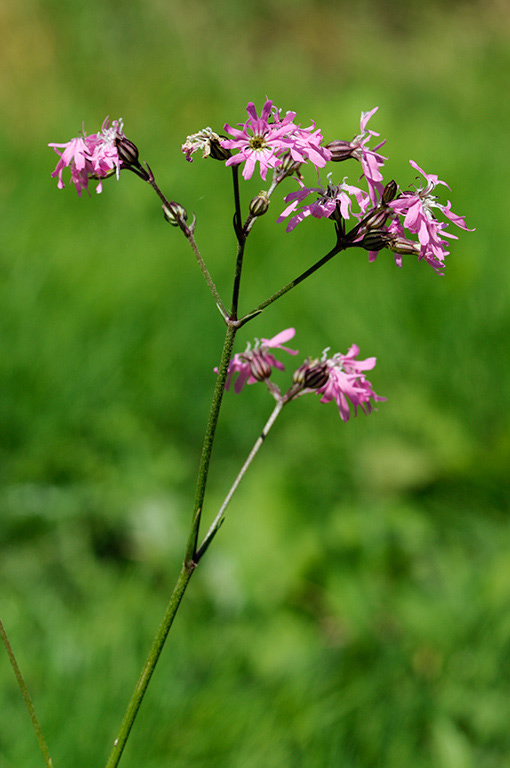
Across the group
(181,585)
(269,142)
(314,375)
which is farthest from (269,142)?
(181,585)

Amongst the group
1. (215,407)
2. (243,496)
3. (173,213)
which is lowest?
(215,407)

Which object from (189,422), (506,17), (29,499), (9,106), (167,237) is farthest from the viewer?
(506,17)

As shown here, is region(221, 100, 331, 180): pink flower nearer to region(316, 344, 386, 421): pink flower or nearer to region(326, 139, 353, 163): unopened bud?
region(326, 139, 353, 163): unopened bud

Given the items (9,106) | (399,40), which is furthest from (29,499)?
(399,40)

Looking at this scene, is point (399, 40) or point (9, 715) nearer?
point (9, 715)

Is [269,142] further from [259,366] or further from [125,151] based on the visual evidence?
[259,366]

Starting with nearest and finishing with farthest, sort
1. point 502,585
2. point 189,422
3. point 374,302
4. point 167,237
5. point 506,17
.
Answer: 1. point 502,585
2. point 189,422
3. point 374,302
4. point 167,237
5. point 506,17

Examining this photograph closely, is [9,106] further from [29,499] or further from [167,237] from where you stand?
[29,499]
